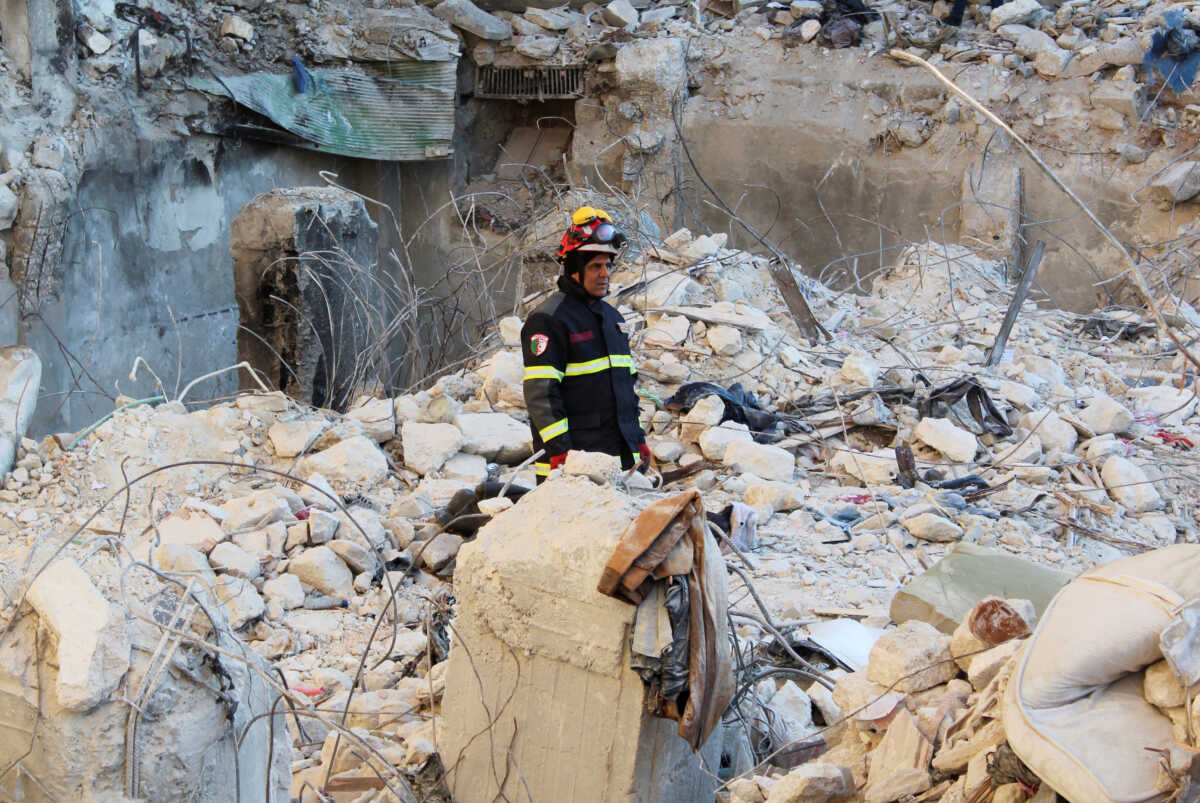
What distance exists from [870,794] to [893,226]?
29.0 feet

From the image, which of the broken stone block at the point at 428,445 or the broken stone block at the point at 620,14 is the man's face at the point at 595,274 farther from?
the broken stone block at the point at 620,14

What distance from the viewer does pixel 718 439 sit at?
19.6 ft

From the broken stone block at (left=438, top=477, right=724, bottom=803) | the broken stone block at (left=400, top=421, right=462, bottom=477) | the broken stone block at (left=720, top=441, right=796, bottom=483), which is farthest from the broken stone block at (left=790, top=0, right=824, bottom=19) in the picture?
the broken stone block at (left=438, top=477, right=724, bottom=803)

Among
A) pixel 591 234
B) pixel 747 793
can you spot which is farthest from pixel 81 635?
pixel 591 234

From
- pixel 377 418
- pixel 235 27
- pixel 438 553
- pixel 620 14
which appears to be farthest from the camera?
pixel 620 14

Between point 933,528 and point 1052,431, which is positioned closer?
point 933,528

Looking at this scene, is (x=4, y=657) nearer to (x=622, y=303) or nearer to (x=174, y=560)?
(x=174, y=560)

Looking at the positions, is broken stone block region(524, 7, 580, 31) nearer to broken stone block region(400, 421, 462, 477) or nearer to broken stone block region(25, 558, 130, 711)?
broken stone block region(400, 421, 462, 477)

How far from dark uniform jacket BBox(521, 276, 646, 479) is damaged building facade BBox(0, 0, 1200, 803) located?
21 cm

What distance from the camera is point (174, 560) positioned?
163 inches

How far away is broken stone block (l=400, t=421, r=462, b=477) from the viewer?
551 centimetres

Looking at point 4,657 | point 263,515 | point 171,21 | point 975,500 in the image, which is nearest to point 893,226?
point 975,500

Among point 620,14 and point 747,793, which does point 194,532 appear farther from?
point 620,14

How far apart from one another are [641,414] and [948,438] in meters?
1.74
